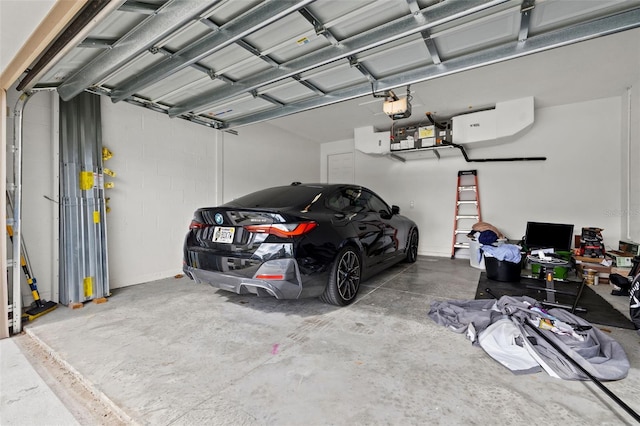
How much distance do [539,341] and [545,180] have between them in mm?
4404

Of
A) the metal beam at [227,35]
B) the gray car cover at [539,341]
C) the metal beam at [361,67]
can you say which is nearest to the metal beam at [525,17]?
the metal beam at [361,67]

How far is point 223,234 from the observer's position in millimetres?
2381

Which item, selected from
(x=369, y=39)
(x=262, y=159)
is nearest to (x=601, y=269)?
(x=369, y=39)

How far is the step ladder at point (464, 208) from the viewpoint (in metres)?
5.58

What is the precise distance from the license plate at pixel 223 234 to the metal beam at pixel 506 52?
194cm

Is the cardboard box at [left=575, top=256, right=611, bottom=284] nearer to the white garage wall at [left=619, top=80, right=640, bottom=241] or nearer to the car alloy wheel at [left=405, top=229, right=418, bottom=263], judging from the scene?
the white garage wall at [left=619, top=80, right=640, bottom=241]

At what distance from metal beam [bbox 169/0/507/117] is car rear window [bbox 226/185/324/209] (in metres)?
1.11

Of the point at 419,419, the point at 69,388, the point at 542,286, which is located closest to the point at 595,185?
the point at 542,286

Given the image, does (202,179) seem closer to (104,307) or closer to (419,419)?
(104,307)

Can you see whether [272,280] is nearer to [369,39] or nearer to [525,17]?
[369,39]

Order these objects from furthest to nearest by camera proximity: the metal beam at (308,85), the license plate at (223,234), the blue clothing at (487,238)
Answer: the blue clothing at (487,238) < the metal beam at (308,85) < the license plate at (223,234)

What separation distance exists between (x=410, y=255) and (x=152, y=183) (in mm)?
4178

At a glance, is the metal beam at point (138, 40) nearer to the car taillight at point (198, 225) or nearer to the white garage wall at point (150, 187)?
the white garage wall at point (150, 187)

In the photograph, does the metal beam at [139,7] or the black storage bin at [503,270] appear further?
the black storage bin at [503,270]
